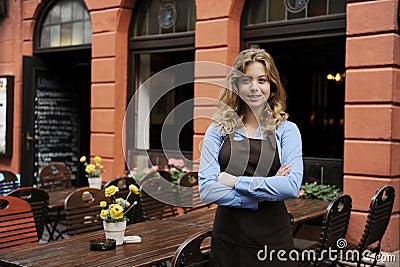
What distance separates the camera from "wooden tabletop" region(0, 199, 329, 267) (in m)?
3.19

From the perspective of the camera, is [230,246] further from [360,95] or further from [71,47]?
[71,47]

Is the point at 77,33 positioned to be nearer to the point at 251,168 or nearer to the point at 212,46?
the point at 212,46

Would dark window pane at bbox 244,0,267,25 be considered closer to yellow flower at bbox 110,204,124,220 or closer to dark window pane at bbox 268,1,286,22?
dark window pane at bbox 268,1,286,22

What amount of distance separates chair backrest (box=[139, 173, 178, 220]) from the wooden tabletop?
829 mm

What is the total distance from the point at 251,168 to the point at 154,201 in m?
2.58

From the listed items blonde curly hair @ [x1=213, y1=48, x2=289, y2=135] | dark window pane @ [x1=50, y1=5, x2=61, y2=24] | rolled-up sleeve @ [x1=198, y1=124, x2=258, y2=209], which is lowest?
rolled-up sleeve @ [x1=198, y1=124, x2=258, y2=209]

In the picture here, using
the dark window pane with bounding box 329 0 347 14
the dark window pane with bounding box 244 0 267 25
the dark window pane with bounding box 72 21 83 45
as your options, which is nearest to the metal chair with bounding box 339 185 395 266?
the dark window pane with bounding box 329 0 347 14

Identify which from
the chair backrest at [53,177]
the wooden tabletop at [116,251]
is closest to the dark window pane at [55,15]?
the chair backrest at [53,177]

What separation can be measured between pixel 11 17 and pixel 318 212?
6659 millimetres

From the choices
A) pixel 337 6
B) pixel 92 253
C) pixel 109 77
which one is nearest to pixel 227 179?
pixel 92 253

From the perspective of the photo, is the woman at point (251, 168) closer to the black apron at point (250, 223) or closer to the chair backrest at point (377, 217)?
the black apron at point (250, 223)

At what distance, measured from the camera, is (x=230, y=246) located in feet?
9.28

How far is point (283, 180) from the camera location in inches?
110

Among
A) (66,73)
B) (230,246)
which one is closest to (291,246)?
(230,246)
